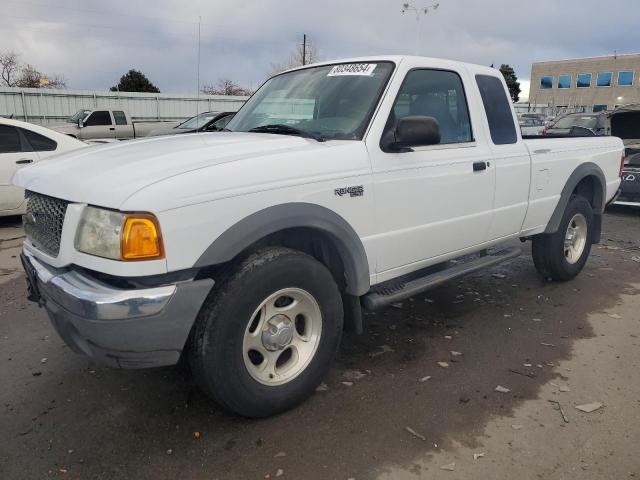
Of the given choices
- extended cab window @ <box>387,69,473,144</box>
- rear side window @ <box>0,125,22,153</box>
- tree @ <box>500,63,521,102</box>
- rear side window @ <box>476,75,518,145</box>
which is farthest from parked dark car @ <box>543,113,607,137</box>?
tree @ <box>500,63,521,102</box>

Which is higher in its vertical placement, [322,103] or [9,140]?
[322,103]

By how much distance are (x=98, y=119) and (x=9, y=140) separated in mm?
10772

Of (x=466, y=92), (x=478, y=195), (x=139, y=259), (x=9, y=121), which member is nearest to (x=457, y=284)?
(x=478, y=195)

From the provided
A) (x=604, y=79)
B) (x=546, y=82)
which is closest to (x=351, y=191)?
(x=604, y=79)

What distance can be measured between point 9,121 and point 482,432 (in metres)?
7.83

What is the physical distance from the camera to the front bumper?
2289mm

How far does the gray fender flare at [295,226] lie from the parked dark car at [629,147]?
759cm

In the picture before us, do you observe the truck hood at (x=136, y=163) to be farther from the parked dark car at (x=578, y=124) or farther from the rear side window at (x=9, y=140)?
the parked dark car at (x=578, y=124)

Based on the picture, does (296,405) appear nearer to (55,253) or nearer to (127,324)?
(127,324)

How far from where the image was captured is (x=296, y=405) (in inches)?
119

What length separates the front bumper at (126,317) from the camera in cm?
229

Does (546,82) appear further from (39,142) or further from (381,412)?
(381,412)

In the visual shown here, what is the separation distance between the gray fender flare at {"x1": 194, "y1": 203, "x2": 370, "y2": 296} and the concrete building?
6482cm

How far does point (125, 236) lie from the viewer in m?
2.28
